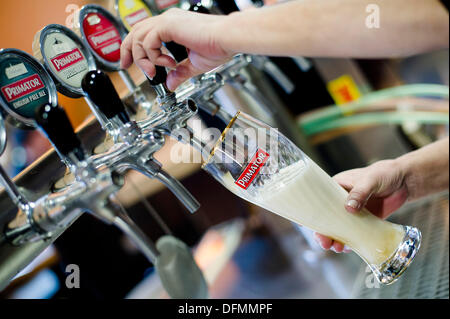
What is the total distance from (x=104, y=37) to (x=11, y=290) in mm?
625

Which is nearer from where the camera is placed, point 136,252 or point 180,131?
point 180,131

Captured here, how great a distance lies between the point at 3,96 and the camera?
2.91 feet

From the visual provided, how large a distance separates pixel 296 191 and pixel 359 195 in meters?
0.13

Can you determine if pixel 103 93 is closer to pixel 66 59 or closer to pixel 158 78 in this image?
pixel 158 78

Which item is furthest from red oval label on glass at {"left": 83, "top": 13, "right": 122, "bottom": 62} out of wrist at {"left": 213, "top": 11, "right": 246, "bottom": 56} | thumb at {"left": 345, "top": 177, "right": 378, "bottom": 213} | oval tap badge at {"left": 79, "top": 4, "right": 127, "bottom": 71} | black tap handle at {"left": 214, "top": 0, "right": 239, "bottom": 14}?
thumb at {"left": 345, "top": 177, "right": 378, "bottom": 213}

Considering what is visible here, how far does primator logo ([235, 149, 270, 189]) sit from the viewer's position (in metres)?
0.78

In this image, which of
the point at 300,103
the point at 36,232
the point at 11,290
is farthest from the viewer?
the point at 300,103

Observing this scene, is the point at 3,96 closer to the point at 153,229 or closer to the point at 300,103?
the point at 153,229

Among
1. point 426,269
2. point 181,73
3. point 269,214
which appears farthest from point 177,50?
point 269,214

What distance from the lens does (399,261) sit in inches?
34.1

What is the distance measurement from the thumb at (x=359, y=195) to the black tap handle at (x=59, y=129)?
476mm

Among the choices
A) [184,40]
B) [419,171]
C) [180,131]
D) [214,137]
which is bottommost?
[419,171]

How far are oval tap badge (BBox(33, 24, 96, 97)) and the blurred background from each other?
0.02m
